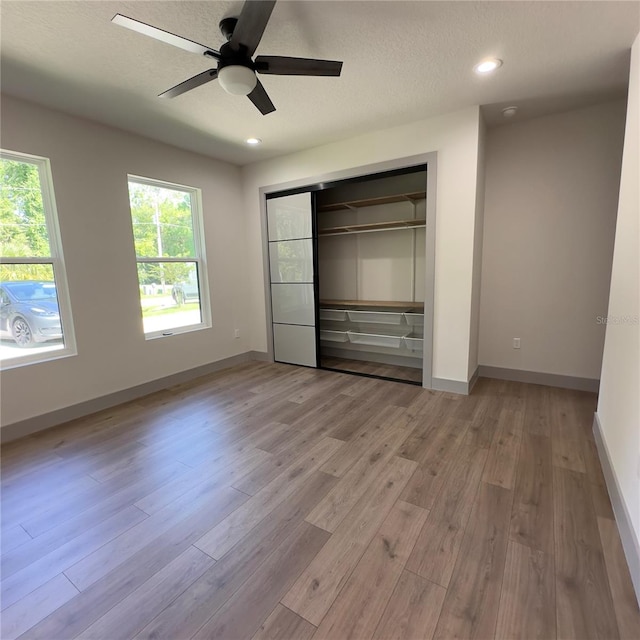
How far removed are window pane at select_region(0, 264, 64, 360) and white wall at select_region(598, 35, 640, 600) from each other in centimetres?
406

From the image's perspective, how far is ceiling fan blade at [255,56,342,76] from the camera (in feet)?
5.70

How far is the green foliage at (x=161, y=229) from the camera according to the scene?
3.45 metres

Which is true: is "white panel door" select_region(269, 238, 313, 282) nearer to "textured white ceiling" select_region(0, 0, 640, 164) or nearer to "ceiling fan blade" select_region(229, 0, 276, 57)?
"textured white ceiling" select_region(0, 0, 640, 164)

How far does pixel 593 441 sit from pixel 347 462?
5.91 feet

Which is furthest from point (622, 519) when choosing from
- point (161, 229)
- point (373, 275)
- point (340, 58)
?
point (161, 229)

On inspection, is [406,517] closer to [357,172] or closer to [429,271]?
[429,271]

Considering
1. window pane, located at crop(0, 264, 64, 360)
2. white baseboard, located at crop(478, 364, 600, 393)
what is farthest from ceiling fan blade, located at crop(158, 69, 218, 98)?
white baseboard, located at crop(478, 364, 600, 393)

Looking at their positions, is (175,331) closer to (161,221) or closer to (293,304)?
(161,221)

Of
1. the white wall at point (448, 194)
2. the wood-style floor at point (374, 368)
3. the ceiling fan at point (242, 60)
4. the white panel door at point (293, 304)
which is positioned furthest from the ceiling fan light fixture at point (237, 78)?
the wood-style floor at point (374, 368)

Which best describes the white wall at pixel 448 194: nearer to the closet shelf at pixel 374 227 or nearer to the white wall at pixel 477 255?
the white wall at pixel 477 255

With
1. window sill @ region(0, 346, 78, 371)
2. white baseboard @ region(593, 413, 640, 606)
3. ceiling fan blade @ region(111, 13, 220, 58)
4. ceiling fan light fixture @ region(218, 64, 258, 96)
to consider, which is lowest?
white baseboard @ region(593, 413, 640, 606)

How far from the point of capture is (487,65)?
7.27 ft

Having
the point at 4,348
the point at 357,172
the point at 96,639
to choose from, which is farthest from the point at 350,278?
the point at 96,639

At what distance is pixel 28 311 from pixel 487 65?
4.02 meters
